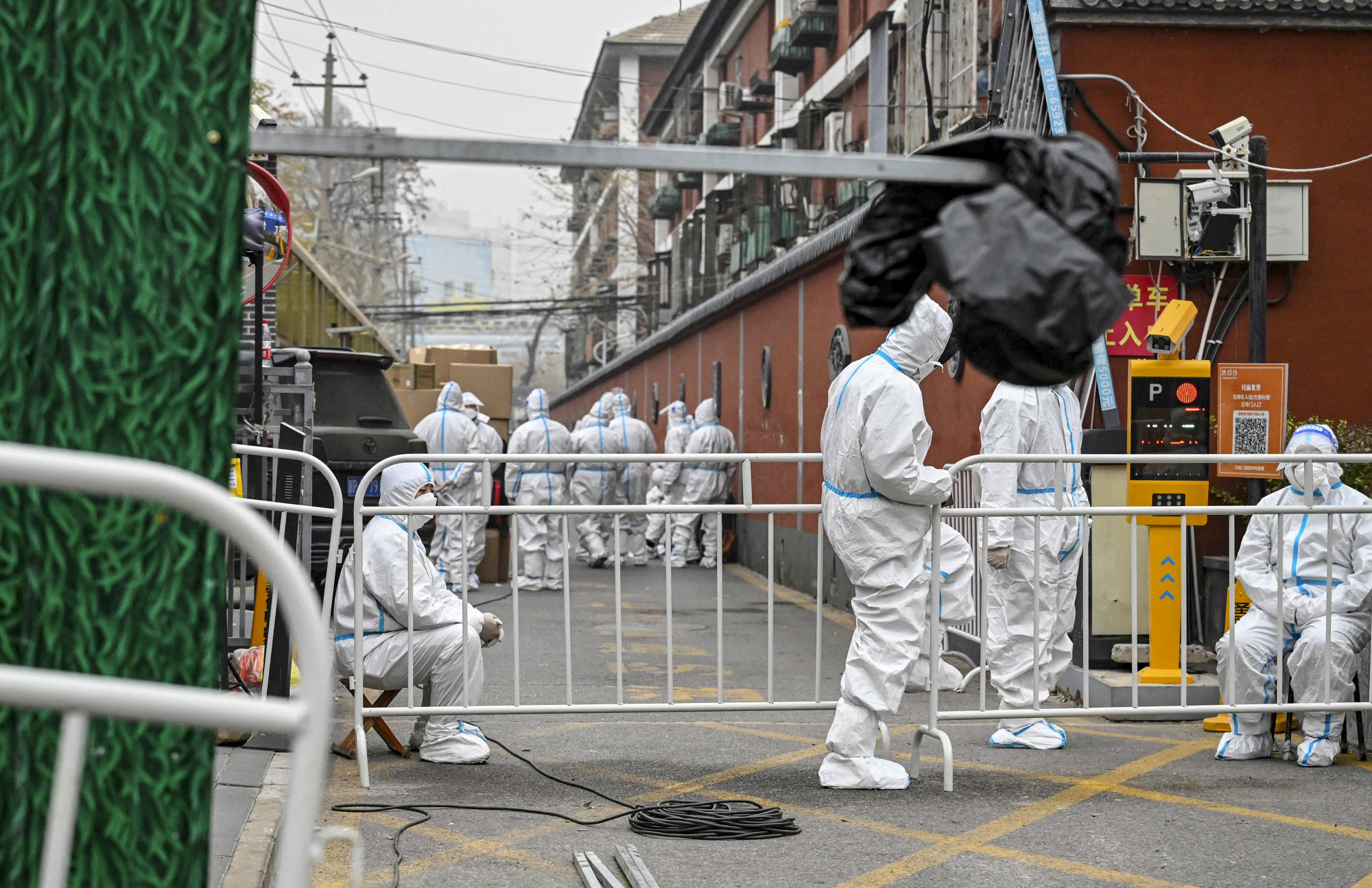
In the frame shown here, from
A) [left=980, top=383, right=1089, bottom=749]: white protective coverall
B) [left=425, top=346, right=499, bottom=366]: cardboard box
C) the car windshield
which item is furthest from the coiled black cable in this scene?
[left=425, top=346, right=499, bottom=366]: cardboard box

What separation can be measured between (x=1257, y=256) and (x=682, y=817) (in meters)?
5.20

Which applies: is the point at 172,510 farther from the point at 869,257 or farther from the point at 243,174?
the point at 869,257

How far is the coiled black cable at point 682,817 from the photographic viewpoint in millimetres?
5055

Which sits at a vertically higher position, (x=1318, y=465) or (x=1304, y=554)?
(x=1318, y=465)

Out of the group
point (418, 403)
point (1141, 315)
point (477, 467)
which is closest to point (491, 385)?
point (418, 403)

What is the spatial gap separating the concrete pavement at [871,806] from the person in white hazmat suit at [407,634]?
0.65 ft

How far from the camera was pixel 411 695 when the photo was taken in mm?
6051

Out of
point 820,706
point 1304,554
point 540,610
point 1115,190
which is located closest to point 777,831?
point 820,706

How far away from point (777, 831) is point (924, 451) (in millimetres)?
1733

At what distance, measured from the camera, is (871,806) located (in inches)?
219

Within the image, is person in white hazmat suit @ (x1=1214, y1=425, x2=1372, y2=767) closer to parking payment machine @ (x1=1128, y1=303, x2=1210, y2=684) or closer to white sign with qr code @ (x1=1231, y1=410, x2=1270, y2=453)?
parking payment machine @ (x1=1128, y1=303, x2=1210, y2=684)

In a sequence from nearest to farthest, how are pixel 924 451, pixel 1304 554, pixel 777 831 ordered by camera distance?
pixel 777 831
pixel 924 451
pixel 1304 554

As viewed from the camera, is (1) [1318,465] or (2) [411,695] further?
(1) [1318,465]

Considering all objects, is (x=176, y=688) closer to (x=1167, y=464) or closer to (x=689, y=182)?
(x=1167, y=464)
